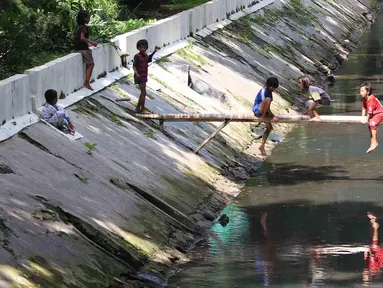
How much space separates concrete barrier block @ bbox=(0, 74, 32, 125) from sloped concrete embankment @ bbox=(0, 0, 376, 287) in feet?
1.37

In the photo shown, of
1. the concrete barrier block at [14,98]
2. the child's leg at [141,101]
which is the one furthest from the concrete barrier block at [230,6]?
the concrete barrier block at [14,98]

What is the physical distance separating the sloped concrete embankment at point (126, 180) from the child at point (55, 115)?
370 mm

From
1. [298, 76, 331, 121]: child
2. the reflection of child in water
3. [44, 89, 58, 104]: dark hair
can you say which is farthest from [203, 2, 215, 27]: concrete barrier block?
the reflection of child in water

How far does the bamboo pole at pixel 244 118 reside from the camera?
24719 mm

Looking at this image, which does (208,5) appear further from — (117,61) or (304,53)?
(117,61)

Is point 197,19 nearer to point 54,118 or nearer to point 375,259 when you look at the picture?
point 54,118

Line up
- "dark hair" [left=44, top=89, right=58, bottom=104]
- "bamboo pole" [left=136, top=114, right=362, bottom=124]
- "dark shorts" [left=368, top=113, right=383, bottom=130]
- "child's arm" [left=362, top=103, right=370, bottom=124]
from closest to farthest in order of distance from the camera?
1. "dark hair" [left=44, top=89, right=58, bottom=104]
2. "dark shorts" [left=368, top=113, right=383, bottom=130]
3. "child's arm" [left=362, top=103, right=370, bottom=124]
4. "bamboo pole" [left=136, top=114, right=362, bottom=124]

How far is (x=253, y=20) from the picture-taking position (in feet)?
153

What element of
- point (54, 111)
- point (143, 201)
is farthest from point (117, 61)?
point (143, 201)

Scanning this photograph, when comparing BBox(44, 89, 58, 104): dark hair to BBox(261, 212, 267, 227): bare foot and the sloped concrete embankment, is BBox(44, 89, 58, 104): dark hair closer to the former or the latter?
the sloped concrete embankment

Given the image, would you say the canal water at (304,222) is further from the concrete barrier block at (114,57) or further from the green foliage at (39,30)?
the green foliage at (39,30)

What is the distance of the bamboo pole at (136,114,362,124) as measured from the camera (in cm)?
2472

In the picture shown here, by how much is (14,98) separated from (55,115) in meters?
1.24

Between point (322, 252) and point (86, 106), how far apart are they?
676cm
